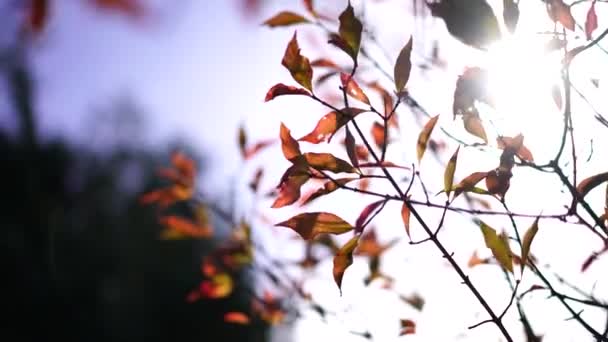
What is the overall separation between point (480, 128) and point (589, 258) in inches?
14.1

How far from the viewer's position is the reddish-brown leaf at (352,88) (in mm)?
752

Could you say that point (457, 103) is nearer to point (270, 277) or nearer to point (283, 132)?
point (283, 132)

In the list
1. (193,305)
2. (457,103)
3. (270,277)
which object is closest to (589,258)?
(457,103)

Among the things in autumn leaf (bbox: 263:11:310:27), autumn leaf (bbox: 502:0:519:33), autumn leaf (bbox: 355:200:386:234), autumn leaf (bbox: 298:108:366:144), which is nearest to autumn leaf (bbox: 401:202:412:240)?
autumn leaf (bbox: 355:200:386:234)

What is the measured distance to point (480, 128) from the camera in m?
0.78

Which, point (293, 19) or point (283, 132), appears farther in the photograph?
point (293, 19)

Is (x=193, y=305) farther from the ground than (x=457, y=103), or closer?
farther from the ground

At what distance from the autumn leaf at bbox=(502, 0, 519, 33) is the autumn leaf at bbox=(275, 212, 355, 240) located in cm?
33

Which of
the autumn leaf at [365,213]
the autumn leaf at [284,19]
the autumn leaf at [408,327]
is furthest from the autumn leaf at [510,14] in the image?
the autumn leaf at [408,327]

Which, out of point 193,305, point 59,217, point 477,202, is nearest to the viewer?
point 477,202

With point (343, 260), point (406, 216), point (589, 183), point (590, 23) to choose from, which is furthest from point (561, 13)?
point (343, 260)

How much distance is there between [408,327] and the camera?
112cm

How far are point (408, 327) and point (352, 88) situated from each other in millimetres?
570

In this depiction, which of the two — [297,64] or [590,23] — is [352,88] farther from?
[590,23]
